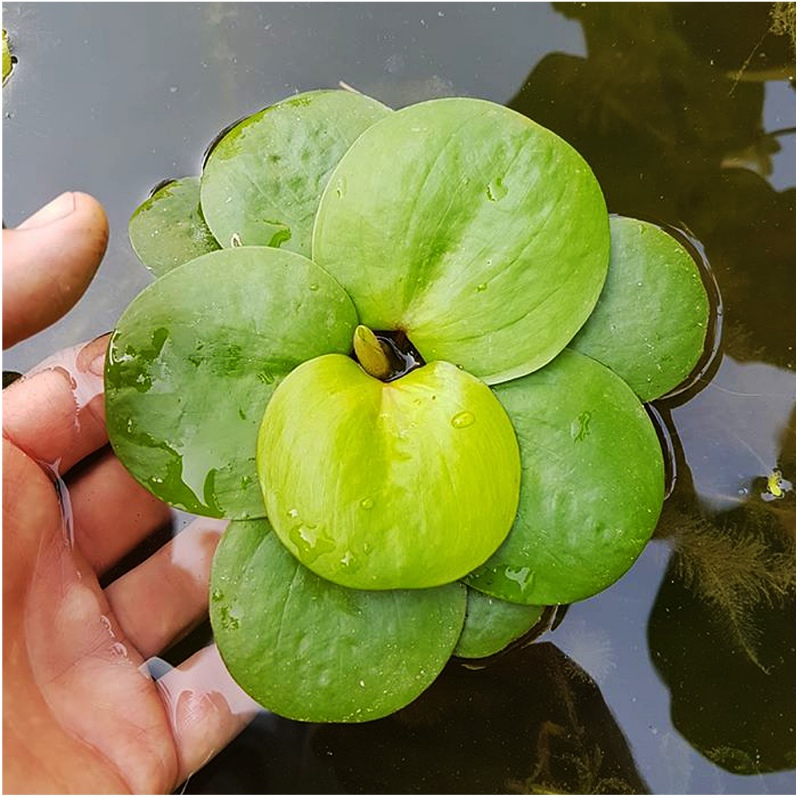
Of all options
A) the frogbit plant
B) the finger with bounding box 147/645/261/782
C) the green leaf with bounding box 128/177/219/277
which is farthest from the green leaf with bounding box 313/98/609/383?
the finger with bounding box 147/645/261/782

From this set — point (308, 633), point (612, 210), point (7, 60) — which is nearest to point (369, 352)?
point (308, 633)

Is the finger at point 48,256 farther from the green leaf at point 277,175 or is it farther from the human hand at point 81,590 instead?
the green leaf at point 277,175

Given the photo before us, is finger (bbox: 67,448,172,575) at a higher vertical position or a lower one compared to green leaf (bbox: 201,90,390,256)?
lower

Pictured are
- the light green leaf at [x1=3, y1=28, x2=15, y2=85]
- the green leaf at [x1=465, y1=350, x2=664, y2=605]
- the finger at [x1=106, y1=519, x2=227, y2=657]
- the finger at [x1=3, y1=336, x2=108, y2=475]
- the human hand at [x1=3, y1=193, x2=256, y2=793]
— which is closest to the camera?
the green leaf at [x1=465, y1=350, x2=664, y2=605]

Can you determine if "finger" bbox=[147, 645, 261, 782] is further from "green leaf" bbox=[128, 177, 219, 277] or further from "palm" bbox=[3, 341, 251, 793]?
"green leaf" bbox=[128, 177, 219, 277]

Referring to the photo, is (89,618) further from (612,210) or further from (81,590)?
(612,210)

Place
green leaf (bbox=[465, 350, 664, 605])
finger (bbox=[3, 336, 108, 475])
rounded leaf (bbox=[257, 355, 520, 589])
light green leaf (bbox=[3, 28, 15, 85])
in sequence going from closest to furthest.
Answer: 1. rounded leaf (bbox=[257, 355, 520, 589])
2. green leaf (bbox=[465, 350, 664, 605])
3. finger (bbox=[3, 336, 108, 475])
4. light green leaf (bbox=[3, 28, 15, 85])
